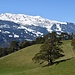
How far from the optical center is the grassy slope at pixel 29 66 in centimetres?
6038

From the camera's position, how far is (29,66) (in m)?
98.1

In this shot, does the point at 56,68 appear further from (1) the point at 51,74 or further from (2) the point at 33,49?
(2) the point at 33,49

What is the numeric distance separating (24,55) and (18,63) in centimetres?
1604

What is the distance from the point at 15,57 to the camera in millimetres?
123062

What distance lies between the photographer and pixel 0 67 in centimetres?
10462

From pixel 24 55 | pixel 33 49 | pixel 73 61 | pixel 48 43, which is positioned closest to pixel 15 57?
pixel 24 55

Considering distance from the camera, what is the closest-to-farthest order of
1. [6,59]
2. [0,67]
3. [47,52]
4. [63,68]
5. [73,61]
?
[63,68], [73,61], [47,52], [0,67], [6,59]

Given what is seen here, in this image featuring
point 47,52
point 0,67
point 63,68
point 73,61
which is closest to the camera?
point 63,68

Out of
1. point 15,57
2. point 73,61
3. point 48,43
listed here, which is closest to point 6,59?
point 15,57

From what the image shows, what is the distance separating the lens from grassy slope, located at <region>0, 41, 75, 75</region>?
6038 cm

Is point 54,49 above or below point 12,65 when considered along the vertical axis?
above

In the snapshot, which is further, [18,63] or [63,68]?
[18,63]

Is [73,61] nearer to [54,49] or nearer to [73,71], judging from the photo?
[73,71]

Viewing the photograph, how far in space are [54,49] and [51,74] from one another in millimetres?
25261
